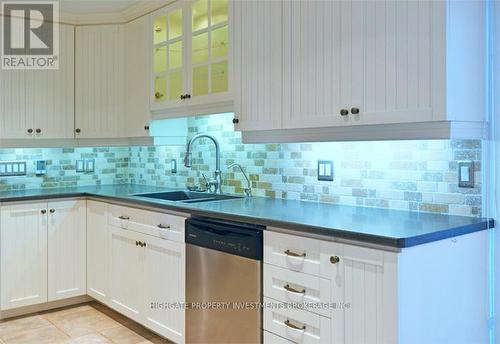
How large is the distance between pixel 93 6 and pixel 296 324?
2.79m

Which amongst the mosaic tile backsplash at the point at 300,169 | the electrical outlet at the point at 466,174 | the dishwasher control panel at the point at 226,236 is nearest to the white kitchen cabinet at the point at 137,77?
the mosaic tile backsplash at the point at 300,169

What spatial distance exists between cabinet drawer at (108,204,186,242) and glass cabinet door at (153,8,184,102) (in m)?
0.82

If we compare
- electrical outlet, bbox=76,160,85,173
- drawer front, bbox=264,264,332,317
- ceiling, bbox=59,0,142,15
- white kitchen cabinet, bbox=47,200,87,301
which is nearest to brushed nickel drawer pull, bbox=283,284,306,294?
drawer front, bbox=264,264,332,317

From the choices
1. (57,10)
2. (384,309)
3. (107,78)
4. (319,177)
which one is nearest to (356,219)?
(384,309)

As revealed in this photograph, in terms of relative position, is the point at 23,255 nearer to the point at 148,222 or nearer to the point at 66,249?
the point at 66,249

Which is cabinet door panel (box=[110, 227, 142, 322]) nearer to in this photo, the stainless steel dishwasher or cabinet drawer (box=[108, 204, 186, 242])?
cabinet drawer (box=[108, 204, 186, 242])

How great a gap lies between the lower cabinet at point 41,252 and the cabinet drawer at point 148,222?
43 centimetres

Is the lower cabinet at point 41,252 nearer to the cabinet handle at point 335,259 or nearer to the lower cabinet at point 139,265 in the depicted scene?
the lower cabinet at point 139,265

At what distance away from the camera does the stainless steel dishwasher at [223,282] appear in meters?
2.16

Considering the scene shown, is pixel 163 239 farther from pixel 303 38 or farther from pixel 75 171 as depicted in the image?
pixel 75 171

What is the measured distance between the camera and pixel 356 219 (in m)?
2.05

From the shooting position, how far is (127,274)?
10.2ft

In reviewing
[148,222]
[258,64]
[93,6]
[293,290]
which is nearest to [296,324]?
[293,290]

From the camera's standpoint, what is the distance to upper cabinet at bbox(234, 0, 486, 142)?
6.02ft
